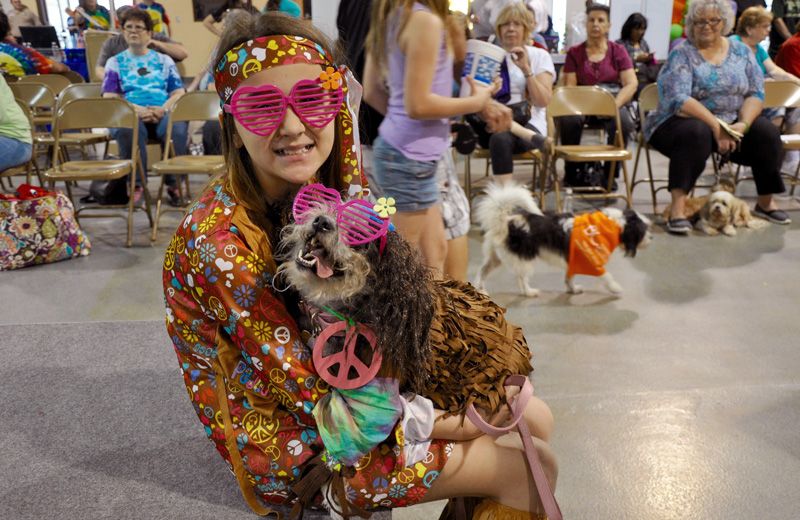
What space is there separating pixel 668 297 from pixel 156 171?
3149 mm

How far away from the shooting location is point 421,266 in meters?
1.06

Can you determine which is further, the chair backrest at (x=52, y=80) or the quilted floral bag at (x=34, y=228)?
the chair backrest at (x=52, y=80)

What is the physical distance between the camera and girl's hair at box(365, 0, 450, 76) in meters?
1.94

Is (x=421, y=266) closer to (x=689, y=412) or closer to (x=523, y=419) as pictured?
(x=523, y=419)

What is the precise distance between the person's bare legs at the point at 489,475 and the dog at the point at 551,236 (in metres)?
1.99

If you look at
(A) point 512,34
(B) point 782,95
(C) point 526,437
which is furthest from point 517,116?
(C) point 526,437

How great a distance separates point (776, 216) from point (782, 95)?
1048mm

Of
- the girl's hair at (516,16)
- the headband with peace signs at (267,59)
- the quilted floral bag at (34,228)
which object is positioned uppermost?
the girl's hair at (516,16)

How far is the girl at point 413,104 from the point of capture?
1.96 meters

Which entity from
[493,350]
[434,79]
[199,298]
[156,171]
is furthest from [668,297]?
[156,171]

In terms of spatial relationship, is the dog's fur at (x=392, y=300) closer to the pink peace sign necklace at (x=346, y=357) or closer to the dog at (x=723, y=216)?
the pink peace sign necklace at (x=346, y=357)

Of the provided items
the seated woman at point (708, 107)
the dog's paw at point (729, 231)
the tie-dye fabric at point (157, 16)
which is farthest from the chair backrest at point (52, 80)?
the dog's paw at point (729, 231)

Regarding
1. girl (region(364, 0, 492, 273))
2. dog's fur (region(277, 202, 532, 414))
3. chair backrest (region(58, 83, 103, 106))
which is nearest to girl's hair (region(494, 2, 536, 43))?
girl (region(364, 0, 492, 273))

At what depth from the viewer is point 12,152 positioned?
3781 millimetres
